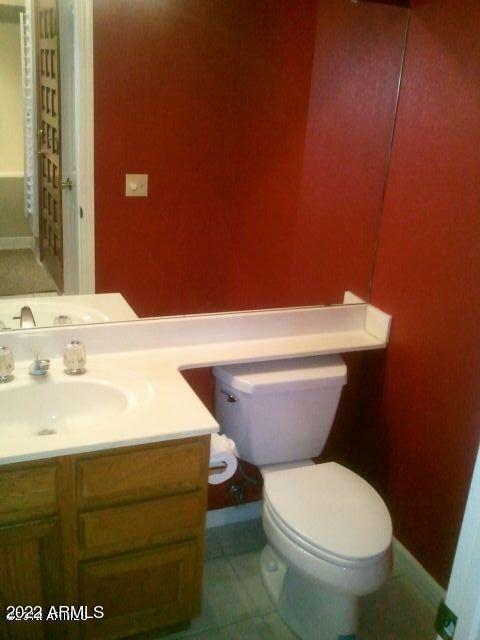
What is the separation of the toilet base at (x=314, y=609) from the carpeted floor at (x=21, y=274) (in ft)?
3.67

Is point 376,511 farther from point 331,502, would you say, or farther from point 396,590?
point 396,590

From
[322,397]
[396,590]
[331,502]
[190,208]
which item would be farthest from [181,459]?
[396,590]

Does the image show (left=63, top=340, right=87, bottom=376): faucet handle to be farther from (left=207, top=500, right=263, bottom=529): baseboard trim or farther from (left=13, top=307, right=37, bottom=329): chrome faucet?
(left=207, top=500, right=263, bottom=529): baseboard trim

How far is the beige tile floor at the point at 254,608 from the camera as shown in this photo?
70.5 inches

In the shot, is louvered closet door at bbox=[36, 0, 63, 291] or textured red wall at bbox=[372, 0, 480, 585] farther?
textured red wall at bbox=[372, 0, 480, 585]

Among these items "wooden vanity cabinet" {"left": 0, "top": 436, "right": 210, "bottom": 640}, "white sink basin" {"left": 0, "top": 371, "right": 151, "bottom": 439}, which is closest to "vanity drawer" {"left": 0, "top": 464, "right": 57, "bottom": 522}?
"wooden vanity cabinet" {"left": 0, "top": 436, "right": 210, "bottom": 640}

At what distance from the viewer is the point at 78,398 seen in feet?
5.31

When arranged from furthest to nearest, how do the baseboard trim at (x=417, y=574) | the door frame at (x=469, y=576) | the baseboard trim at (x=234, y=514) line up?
the baseboard trim at (x=234, y=514) < the baseboard trim at (x=417, y=574) < the door frame at (x=469, y=576)

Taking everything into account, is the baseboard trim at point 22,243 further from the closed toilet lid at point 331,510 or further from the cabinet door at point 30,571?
the closed toilet lid at point 331,510

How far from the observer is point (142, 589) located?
158 cm

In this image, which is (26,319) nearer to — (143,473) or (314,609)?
(143,473)

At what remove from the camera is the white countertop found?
1372mm

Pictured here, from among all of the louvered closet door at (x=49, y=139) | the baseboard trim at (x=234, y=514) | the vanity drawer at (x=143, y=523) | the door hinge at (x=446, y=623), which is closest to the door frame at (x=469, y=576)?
the door hinge at (x=446, y=623)

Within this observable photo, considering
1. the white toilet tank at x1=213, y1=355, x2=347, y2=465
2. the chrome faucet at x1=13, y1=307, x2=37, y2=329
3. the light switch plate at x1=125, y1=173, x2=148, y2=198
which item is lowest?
the white toilet tank at x1=213, y1=355, x2=347, y2=465
